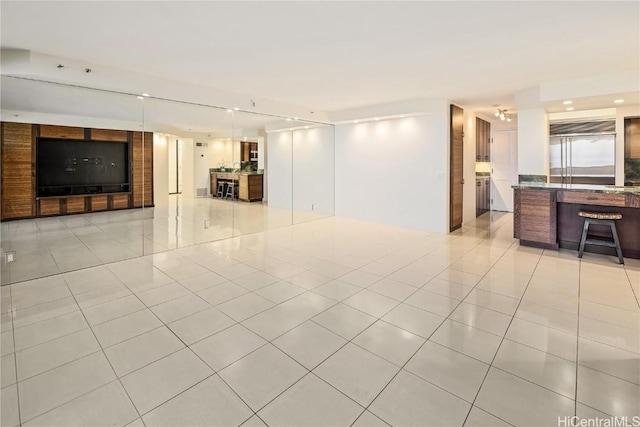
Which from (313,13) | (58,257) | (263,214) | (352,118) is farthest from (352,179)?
(58,257)

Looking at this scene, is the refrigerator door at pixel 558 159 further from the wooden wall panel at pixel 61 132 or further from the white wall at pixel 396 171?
the wooden wall panel at pixel 61 132

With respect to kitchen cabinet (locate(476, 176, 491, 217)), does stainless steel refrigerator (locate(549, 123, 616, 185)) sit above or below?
above

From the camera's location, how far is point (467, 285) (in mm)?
3580

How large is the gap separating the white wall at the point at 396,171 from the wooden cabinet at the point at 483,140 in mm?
2224

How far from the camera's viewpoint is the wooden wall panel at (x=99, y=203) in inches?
287

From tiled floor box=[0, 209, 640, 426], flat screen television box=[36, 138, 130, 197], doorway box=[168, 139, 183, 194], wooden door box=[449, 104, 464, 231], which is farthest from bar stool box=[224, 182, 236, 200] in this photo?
wooden door box=[449, 104, 464, 231]

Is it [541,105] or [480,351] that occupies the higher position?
[541,105]

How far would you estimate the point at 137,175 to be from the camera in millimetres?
6230

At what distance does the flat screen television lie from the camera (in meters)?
6.91

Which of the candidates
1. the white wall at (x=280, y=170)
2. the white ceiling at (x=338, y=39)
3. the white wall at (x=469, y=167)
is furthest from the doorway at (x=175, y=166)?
the white wall at (x=469, y=167)

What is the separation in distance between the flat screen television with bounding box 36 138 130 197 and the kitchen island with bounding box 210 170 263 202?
2.11m

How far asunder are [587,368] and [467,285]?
4.91 feet

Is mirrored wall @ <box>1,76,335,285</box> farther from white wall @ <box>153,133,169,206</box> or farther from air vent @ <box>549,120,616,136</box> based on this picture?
air vent @ <box>549,120,616,136</box>

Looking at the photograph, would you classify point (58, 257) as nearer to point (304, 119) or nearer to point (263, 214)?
point (263, 214)
